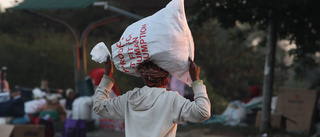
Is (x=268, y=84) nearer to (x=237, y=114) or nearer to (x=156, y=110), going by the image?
(x=237, y=114)

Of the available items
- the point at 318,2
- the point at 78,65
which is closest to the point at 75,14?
the point at 78,65

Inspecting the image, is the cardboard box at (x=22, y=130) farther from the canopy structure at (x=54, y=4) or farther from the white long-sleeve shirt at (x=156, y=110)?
the white long-sleeve shirt at (x=156, y=110)

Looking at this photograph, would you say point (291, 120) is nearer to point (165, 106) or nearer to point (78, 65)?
point (78, 65)

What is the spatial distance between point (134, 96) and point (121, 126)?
329 inches

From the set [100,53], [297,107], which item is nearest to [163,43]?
[100,53]

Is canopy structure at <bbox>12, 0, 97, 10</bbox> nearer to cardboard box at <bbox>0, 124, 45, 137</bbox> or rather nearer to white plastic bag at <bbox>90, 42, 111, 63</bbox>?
cardboard box at <bbox>0, 124, 45, 137</bbox>

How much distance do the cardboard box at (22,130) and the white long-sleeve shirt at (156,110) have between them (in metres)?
5.01

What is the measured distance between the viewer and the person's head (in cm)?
321

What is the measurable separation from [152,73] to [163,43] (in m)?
0.23

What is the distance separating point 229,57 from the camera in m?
19.1

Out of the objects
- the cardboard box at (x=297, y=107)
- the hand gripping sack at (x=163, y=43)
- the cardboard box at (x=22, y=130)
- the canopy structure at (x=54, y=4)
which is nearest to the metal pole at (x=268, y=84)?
the cardboard box at (x=297, y=107)

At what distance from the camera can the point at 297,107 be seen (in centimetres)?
1034

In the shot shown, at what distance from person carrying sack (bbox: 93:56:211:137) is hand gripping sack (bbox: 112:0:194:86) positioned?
0.08 metres

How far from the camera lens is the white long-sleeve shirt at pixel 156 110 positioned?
9.77 ft
